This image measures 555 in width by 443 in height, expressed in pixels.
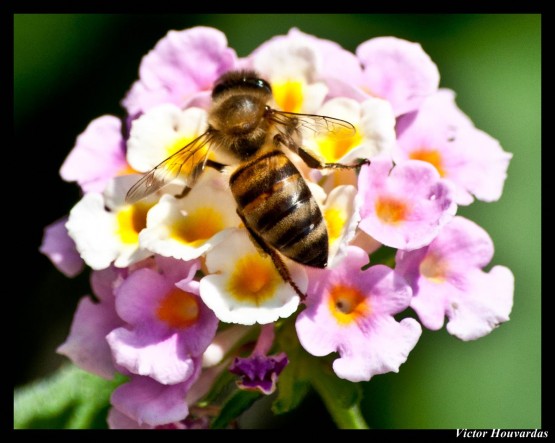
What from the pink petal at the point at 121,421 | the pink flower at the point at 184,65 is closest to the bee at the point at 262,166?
the pink flower at the point at 184,65

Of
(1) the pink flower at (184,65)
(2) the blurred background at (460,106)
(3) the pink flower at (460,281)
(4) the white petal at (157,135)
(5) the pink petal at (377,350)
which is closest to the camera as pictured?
(5) the pink petal at (377,350)

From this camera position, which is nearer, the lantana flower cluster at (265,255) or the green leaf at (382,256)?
the lantana flower cluster at (265,255)

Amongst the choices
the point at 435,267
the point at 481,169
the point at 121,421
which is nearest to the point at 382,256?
the point at 435,267

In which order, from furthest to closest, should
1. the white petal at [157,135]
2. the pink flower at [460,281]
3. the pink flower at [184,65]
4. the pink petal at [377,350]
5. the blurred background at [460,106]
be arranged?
1. the blurred background at [460,106]
2. the pink flower at [184,65]
3. the white petal at [157,135]
4. the pink flower at [460,281]
5. the pink petal at [377,350]

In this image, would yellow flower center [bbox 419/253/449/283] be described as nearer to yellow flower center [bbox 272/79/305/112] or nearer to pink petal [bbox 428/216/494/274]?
pink petal [bbox 428/216/494/274]

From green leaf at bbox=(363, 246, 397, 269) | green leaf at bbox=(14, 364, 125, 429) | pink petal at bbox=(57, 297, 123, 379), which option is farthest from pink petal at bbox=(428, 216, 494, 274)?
green leaf at bbox=(14, 364, 125, 429)

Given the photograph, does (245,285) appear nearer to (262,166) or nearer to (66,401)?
(262,166)

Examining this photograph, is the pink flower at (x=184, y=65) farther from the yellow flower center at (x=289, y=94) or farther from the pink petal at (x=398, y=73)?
the pink petal at (x=398, y=73)

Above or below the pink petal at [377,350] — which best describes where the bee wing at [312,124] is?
above
